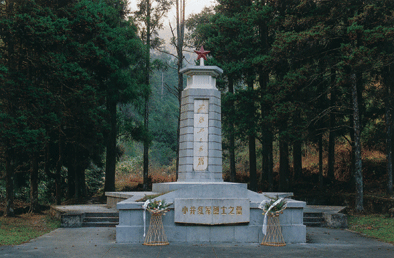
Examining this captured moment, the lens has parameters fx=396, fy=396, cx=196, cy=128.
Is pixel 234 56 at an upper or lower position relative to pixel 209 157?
upper

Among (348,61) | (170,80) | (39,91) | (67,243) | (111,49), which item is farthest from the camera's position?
(170,80)

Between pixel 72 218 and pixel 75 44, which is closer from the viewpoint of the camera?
pixel 72 218

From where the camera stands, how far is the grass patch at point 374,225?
1052cm

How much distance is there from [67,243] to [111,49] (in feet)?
38.8

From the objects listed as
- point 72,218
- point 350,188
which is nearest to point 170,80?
point 350,188

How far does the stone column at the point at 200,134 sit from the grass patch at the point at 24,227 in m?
4.42

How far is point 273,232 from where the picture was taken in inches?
371

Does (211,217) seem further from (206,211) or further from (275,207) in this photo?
(275,207)

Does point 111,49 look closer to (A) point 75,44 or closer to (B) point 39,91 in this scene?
(A) point 75,44

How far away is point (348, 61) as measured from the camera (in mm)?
14562

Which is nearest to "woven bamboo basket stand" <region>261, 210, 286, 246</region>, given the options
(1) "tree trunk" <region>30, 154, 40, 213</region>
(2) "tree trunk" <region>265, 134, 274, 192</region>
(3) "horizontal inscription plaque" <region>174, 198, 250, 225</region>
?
(3) "horizontal inscription plaque" <region>174, 198, 250, 225</region>

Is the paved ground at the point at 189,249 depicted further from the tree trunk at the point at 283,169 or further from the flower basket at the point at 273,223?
the tree trunk at the point at 283,169

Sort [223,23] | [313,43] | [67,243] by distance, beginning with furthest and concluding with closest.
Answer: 1. [223,23]
2. [313,43]
3. [67,243]

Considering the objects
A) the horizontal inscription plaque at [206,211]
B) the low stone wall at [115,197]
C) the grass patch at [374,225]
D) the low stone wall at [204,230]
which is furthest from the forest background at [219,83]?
the horizontal inscription plaque at [206,211]
